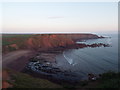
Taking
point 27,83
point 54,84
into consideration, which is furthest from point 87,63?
point 27,83

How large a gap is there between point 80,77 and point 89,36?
3419 inches

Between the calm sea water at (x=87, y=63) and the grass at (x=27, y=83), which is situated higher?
the grass at (x=27, y=83)

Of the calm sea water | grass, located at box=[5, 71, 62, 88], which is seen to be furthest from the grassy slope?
the calm sea water

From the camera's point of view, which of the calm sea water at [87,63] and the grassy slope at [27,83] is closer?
the grassy slope at [27,83]

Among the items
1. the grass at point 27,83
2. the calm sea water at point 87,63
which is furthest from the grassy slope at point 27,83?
the calm sea water at point 87,63

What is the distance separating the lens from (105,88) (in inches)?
343

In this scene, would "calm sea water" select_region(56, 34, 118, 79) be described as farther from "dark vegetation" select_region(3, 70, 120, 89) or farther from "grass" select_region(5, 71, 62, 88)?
"grass" select_region(5, 71, 62, 88)

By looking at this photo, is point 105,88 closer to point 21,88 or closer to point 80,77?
point 21,88

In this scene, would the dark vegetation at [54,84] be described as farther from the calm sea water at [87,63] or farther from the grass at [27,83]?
the calm sea water at [87,63]

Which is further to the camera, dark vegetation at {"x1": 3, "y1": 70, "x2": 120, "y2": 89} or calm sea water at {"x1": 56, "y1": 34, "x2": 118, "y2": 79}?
calm sea water at {"x1": 56, "y1": 34, "x2": 118, "y2": 79}

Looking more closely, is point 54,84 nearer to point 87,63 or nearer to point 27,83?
point 27,83

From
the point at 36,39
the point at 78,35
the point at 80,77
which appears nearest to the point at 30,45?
the point at 36,39

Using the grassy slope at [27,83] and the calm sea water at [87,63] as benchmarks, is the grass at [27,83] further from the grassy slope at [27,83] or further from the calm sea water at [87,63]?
the calm sea water at [87,63]

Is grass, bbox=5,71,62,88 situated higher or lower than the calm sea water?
higher
